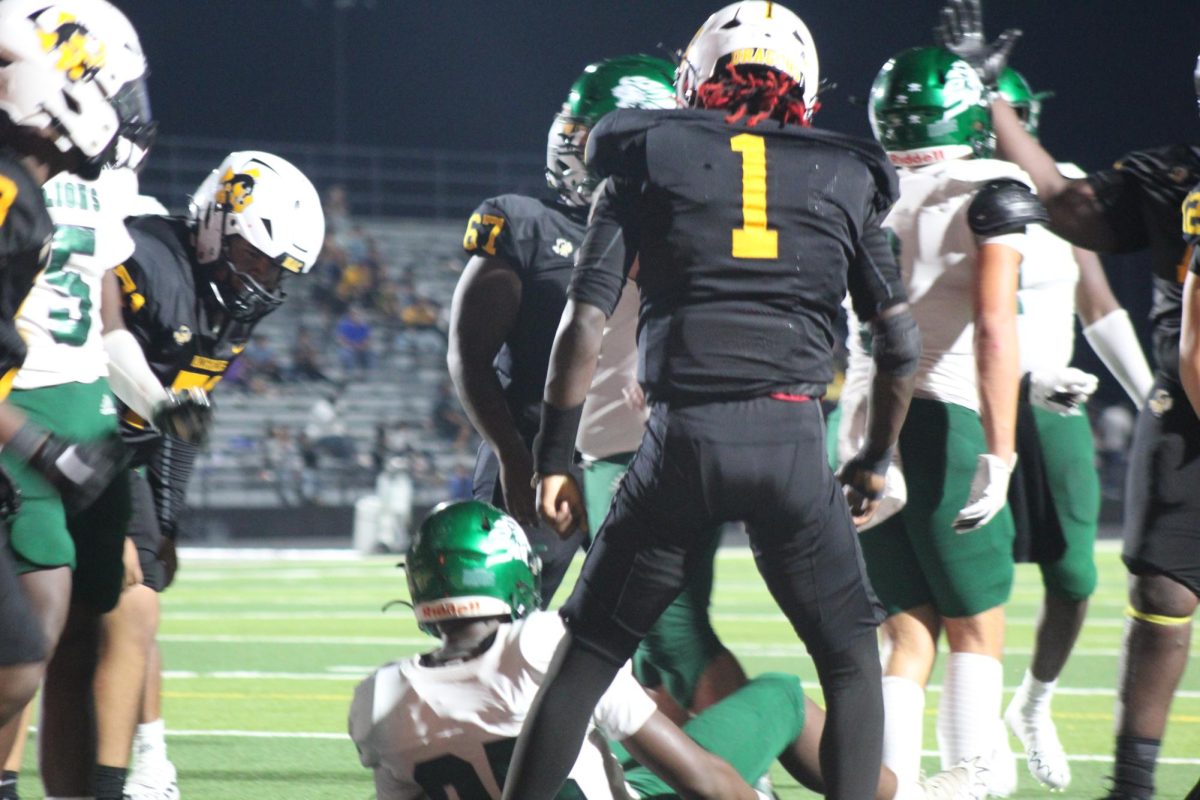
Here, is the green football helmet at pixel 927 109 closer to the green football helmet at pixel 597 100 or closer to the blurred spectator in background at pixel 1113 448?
the green football helmet at pixel 597 100

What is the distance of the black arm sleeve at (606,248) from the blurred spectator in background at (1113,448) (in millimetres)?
18782

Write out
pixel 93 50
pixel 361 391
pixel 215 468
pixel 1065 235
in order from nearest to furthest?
pixel 93 50 < pixel 1065 235 < pixel 215 468 < pixel 361 391

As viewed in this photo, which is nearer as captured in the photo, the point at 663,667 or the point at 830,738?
the point at 830,738

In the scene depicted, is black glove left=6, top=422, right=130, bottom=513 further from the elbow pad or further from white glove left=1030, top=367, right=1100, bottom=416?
white glove left=1030, top=367, right=1100, bottom=416

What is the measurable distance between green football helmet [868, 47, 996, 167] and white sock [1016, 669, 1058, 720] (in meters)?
1.64

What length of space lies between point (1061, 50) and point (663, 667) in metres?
22.8

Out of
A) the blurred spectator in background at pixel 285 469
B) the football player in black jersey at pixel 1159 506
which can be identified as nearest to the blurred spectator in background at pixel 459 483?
the blurred spectator in background at pixel 285 469

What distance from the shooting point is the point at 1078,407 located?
164 inches

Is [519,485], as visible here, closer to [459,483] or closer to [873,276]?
[873,276]

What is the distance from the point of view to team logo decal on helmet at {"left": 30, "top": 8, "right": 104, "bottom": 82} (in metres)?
2.94

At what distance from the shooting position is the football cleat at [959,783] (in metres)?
3.51

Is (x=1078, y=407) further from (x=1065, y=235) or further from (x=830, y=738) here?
(x=830, y=738)

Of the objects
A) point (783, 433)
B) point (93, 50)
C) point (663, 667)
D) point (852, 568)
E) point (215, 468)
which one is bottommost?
point (215, 468)

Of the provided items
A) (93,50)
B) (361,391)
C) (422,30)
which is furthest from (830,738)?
(422,30)
